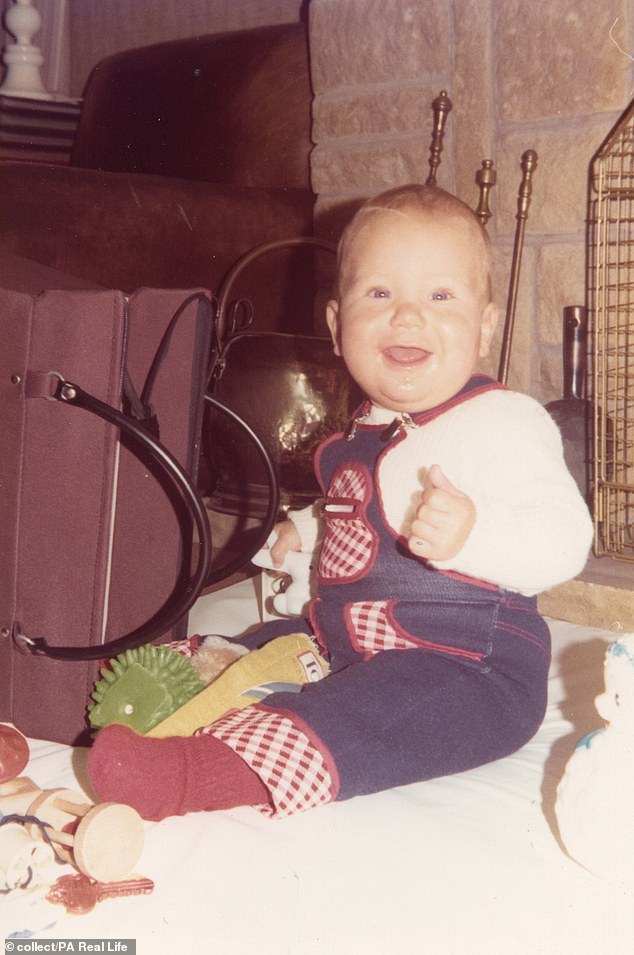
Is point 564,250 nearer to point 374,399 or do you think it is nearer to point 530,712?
point 374,399

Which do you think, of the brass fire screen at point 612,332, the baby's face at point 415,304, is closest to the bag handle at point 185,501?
the baby's face at point 415,304

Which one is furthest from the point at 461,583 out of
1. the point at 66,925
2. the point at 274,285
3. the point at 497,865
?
the point at 274,285

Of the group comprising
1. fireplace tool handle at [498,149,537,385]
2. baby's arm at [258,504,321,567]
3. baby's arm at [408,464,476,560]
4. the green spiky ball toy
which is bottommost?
the green spiky ball toy

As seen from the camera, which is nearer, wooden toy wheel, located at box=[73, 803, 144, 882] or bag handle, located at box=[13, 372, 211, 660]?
wooden toy wheel, located at box=[73, 803, 144, 882]

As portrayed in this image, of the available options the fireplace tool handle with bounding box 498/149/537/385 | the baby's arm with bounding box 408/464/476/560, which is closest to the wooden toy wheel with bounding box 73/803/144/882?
the baby's arm with bounding box 408/464/476/560

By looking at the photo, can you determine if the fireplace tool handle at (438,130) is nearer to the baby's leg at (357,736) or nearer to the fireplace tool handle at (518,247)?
the fireplace tool handle at (518,247)

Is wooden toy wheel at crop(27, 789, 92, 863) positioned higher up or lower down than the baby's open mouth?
lower down

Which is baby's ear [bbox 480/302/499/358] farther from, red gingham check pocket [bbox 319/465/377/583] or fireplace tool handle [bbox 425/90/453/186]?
fireplace tool handle [bbox 425/90/453/186]
